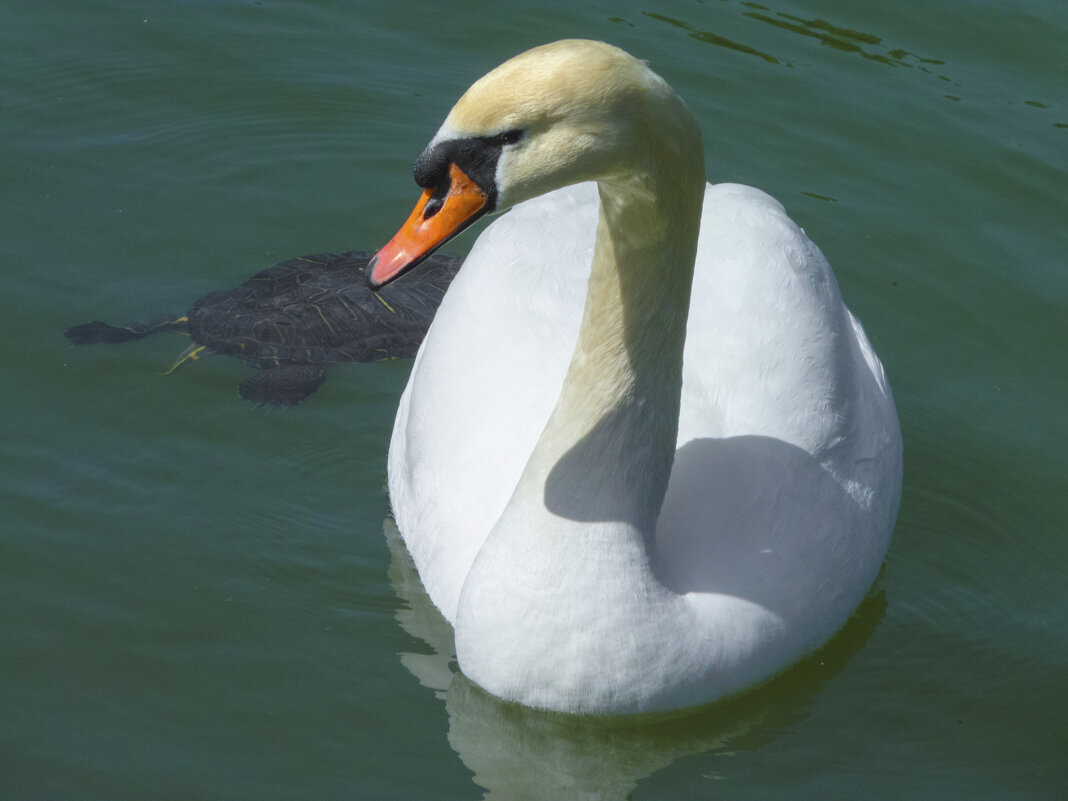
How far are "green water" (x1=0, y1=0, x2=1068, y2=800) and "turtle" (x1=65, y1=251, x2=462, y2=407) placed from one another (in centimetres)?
11

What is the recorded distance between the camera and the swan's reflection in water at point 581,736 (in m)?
4.62

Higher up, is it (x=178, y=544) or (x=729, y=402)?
(x=729, y=402)

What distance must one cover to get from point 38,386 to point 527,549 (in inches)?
115

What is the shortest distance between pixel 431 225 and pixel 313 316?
3209mm

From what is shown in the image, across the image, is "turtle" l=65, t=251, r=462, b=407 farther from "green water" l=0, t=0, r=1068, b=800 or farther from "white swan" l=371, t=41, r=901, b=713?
"white swan" l=371, t=41, r=901, b=713

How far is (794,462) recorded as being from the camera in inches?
184

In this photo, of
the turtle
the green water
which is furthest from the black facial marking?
the turtle

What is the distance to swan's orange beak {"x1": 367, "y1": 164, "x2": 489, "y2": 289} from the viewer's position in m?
3.62

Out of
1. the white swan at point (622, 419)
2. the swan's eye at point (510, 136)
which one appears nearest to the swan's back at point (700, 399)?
the white swan at point (622, 419)

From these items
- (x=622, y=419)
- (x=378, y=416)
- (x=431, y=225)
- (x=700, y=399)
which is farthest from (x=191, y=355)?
(x=431, y=225)

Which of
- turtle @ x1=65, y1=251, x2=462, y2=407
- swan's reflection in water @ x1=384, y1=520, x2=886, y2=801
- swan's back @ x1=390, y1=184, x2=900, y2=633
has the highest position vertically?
swan's back @ x1=390, y1=184, x2=900, y2=633

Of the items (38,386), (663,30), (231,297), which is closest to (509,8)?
(663,30)

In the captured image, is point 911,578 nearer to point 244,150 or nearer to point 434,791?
point 434,791

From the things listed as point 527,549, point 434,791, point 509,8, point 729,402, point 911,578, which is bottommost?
point 434,791
